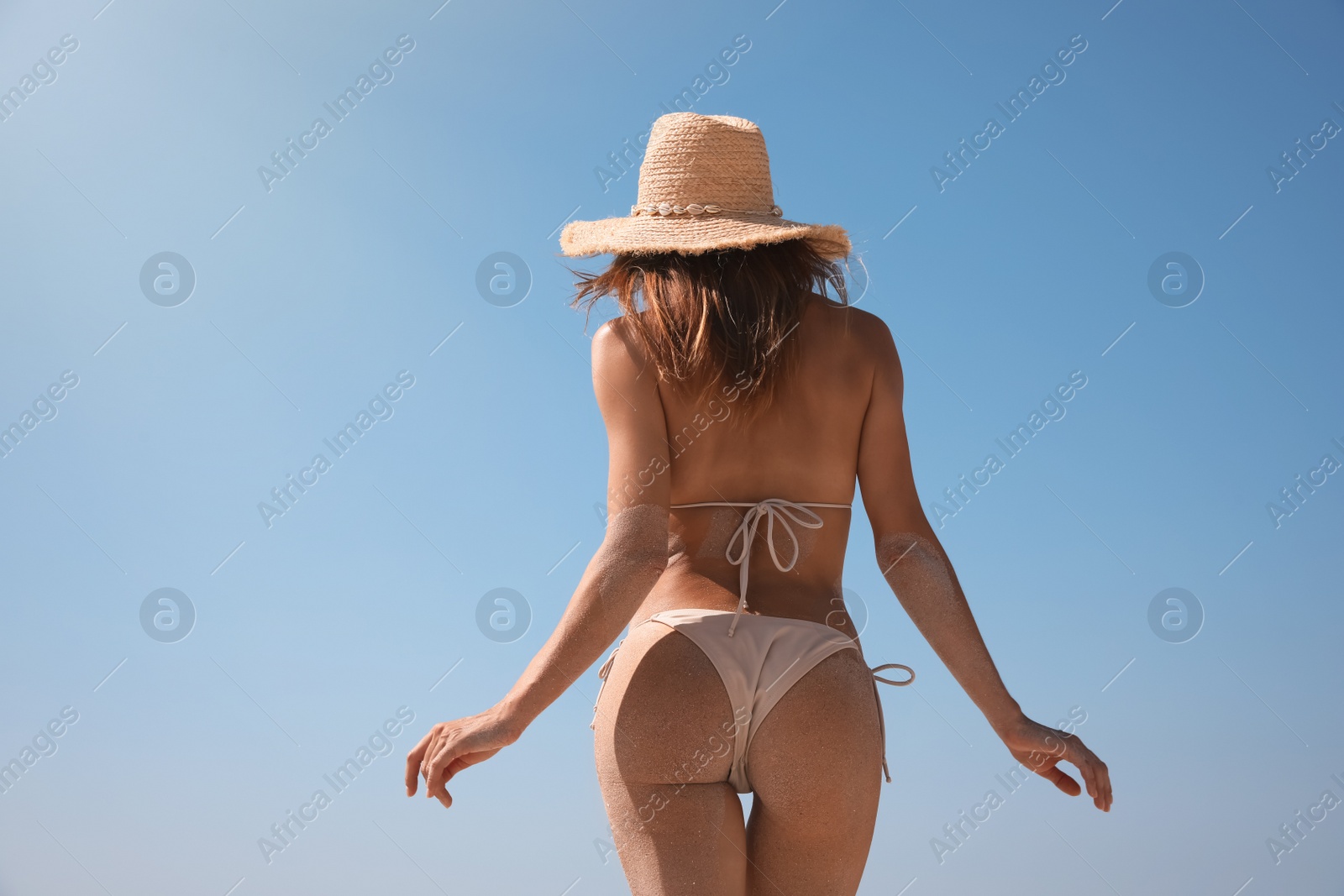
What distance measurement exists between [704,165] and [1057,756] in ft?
5.23

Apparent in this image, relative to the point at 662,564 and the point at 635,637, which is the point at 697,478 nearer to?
the point at 662,564

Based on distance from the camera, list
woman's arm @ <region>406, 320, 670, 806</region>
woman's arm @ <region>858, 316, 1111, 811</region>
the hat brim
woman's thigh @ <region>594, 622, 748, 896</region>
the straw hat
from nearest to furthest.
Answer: woman's thigh @ <region>594, 622, 748, 896</region>
woman's arm @ <region>406, 320, 670, 806</region>
woman's arm @ <region>858, 316, 1111, 811</region>
the hat brim
the straw hat

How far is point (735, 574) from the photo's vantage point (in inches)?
98.7

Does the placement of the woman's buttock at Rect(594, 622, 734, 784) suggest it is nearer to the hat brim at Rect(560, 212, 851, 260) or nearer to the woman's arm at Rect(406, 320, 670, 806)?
the woman's arm at Rect(406, 320, 670, 806)

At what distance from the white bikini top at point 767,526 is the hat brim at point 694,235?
1.96 ft

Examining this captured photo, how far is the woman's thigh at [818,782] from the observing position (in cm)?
227

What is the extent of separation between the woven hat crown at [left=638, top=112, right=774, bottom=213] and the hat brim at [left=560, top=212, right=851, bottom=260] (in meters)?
0.06

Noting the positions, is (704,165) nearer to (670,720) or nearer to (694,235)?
(694,235)

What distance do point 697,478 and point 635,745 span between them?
0.59 metres

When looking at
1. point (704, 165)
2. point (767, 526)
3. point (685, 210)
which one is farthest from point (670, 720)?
point (704, 165)

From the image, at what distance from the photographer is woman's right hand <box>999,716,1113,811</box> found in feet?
8.12

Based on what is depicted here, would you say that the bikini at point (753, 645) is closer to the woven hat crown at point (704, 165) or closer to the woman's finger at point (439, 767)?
the woman's finger at point (439, 767)

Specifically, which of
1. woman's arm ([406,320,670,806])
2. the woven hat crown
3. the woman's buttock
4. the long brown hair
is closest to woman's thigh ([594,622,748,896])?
the woman's buttock

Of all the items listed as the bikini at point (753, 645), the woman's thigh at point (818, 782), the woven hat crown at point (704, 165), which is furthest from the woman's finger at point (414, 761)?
the woven hat crown at point (704, 165)
